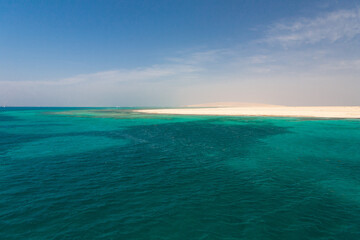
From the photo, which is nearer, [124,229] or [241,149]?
[124,229]

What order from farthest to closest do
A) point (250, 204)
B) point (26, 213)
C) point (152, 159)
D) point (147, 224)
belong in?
point (152, 159) < point (250, 204) < point (26, 213) < point (147, 224)

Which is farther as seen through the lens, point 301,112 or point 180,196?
point 301,112

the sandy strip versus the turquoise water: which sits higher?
the sandy strip

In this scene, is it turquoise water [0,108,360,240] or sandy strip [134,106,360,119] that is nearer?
turquoise water [0,108,360,240]

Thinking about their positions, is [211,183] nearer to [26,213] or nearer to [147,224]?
[147,224]

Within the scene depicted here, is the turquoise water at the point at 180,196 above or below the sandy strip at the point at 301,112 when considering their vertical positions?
below

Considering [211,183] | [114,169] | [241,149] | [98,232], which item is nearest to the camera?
[98,232]

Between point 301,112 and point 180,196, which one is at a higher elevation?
point 301,112

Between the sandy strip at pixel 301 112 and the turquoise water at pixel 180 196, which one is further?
the sandy strip at pixel 301 112

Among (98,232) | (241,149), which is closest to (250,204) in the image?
(98,232)

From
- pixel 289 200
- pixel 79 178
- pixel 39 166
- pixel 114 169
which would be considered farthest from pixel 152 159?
pixel 289 200
